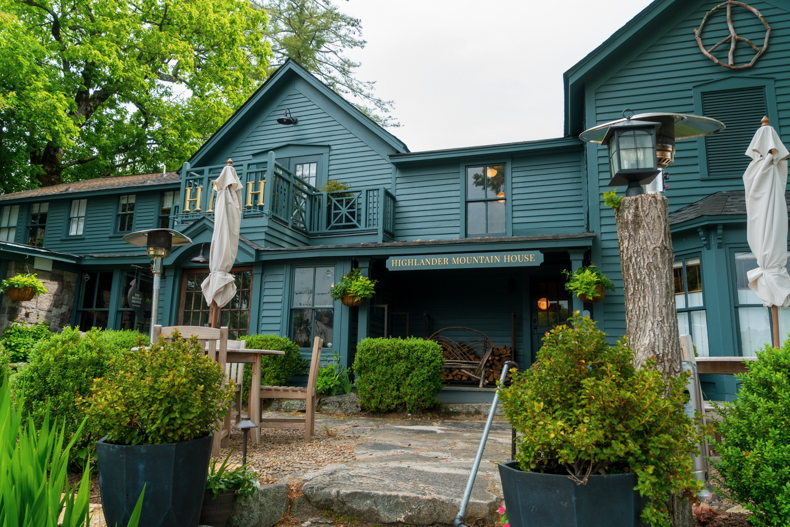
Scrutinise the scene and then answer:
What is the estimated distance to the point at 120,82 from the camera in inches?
791

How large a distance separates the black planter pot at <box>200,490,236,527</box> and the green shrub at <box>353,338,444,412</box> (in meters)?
5.26

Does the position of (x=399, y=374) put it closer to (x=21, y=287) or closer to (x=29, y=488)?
(x=29, y=488)

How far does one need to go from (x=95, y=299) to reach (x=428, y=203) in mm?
9416

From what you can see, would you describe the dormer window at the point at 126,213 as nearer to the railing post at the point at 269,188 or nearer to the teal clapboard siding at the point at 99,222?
the teal clapboard siding at the point at 99,222

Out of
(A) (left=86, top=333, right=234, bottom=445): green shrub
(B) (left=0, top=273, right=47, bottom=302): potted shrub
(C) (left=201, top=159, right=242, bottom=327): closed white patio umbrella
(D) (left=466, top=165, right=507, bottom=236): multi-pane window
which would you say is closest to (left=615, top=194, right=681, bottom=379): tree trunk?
(A) (left=86, top=333, right=234, bottom=445): green shrub

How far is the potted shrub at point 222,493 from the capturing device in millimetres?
3037

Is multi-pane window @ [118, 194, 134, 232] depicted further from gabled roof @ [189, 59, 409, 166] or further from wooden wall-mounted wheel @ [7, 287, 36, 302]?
wooden wall-mounted wheel @ [7, 287, 36, 302]

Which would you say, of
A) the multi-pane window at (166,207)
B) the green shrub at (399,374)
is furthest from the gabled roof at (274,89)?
the green shrub at (399,374)

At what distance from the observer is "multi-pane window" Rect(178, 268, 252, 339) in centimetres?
1104

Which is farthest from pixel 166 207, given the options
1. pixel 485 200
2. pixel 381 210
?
pixel 485 200

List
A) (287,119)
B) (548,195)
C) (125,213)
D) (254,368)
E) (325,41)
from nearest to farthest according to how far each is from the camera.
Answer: (254,368)
(548,195)
(287,119)
(125,213)
(325,41)

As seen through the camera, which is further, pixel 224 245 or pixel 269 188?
pixel 269 188

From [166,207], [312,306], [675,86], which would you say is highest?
[675,86]

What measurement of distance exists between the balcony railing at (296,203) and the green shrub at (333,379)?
2.96m
